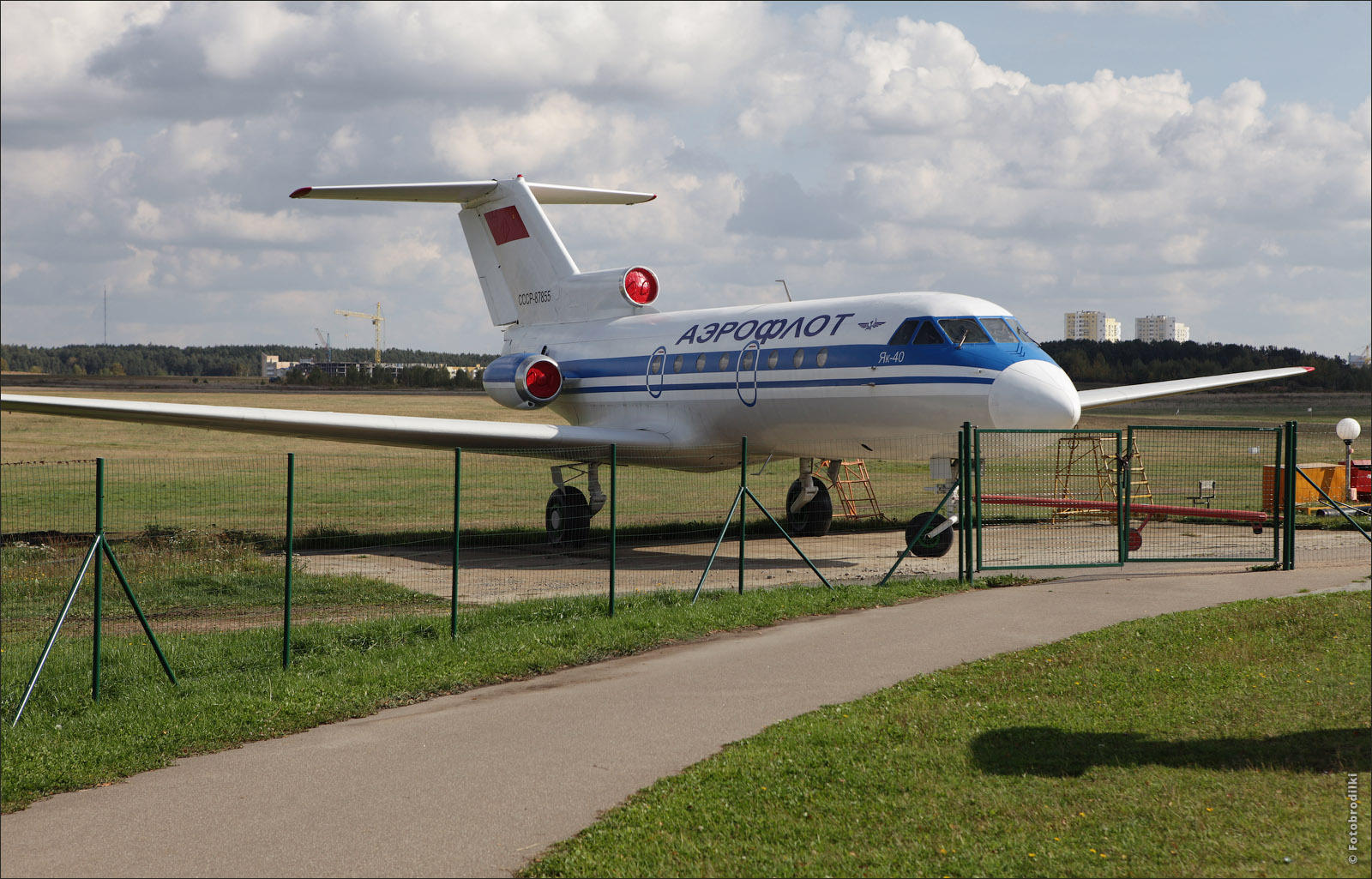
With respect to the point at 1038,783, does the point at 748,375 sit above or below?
above

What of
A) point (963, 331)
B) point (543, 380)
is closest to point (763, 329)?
point (963, 331)

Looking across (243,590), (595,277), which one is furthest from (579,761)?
(595,277)

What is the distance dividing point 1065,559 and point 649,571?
604 centimetres

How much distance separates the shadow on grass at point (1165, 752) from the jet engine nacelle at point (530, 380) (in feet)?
54.5

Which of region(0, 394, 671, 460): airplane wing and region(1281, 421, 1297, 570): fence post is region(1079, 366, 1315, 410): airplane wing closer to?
region(1281, 421, 1297, 570): fence post

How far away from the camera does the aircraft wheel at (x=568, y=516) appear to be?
69.2ft

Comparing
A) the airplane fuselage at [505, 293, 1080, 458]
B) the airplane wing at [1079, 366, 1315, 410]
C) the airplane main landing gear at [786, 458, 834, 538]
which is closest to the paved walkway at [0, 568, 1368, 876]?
the airplane fuselage at [505, 293, 1080, 458]

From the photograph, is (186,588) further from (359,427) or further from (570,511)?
(570,511)

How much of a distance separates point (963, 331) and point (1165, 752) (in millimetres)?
10452

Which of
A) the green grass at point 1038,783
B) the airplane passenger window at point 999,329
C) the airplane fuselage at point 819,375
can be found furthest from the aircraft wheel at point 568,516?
the green grass at point 1038,783

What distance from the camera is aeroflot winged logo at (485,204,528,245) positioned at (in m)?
26.2

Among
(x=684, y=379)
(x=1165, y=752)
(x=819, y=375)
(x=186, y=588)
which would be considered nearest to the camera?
(x=1165, y=752)

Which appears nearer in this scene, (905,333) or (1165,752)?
(1165,752)

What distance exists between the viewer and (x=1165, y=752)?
23.8 feet
